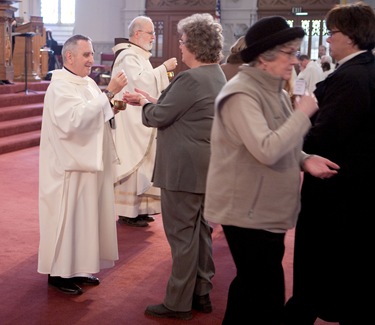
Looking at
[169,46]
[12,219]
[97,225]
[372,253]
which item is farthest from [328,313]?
[169,46]

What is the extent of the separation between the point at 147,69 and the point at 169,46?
11547 millimetres

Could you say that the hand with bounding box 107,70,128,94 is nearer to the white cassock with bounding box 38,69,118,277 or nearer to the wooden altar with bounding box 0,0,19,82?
the white cassock with bounding box 38,69,118,277

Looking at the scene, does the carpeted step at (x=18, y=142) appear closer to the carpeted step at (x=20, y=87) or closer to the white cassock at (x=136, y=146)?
the carpeted step at (x=20, y=87)

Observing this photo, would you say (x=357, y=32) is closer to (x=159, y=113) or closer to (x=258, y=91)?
(x=258, y=91)

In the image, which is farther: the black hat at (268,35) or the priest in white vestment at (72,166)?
the priest in white vestment at (72,166)

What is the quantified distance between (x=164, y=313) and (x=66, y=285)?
675 mm

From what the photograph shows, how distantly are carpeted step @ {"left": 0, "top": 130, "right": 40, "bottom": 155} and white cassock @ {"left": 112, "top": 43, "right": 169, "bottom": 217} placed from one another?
3747mm

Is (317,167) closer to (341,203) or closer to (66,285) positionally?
(341,203)

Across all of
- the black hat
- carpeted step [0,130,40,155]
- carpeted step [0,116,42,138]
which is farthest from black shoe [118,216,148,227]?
carpeted step [0,116,42,138]

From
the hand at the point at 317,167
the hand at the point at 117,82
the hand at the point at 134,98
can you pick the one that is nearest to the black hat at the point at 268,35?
the hand at the point at 317,167

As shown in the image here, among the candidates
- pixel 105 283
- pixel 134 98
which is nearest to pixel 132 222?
pixel 105 283

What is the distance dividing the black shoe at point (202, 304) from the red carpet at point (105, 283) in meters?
0.04

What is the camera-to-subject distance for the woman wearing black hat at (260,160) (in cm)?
222

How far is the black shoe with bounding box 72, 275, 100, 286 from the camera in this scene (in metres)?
3.84
